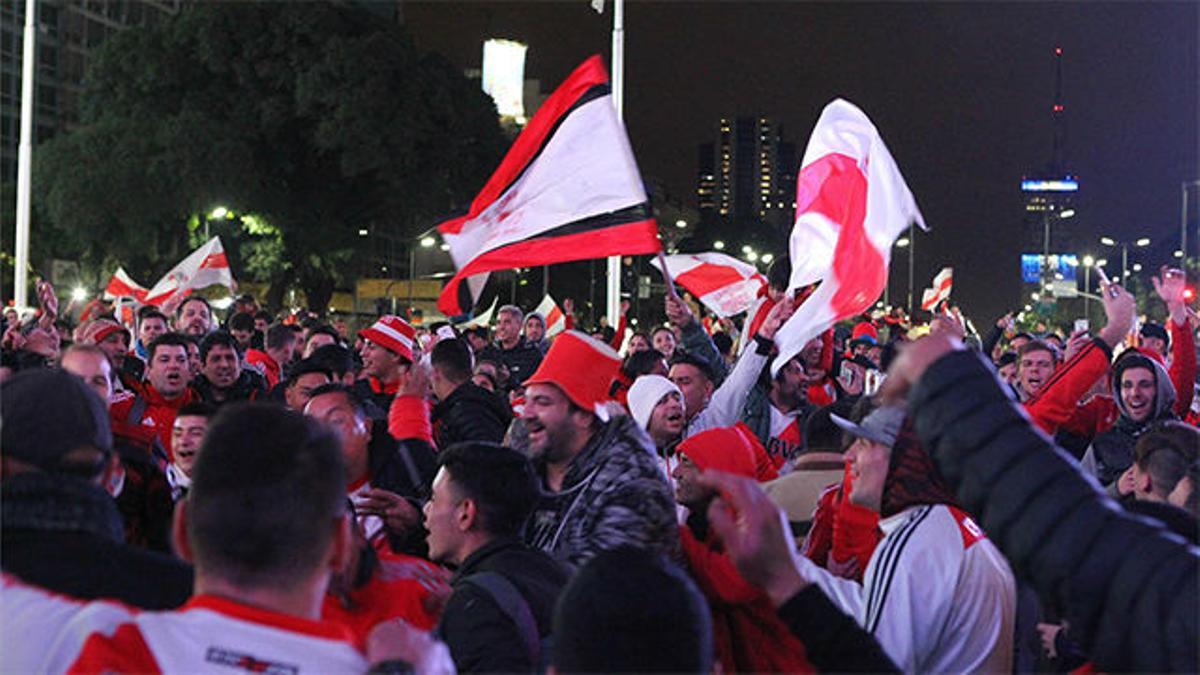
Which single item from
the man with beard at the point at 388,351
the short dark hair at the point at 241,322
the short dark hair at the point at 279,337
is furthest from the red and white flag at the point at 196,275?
the man with beard at the point at 388,351

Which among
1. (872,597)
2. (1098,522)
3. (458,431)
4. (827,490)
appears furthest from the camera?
(458,431)

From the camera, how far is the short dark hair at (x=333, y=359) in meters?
8.07

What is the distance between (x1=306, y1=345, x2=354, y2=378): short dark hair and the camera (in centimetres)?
807

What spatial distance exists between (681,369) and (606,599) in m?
5.93

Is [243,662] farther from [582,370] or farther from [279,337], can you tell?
[279,337]

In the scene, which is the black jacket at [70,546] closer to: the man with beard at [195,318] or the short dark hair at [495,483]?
the short dark hair at [495,483]

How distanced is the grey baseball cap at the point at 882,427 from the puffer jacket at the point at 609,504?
66 centimetres

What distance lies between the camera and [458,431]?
7656 millimetres

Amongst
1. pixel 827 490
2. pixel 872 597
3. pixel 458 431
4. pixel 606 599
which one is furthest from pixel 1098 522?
pixel 458 431

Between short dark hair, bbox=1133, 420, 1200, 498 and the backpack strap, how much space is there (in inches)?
98.3

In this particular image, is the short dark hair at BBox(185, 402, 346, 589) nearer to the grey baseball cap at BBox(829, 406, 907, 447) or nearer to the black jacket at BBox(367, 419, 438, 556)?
the grey baseball cap at BBox(829, 406, 907, 447)

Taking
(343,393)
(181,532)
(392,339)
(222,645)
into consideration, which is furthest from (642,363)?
(222,645)

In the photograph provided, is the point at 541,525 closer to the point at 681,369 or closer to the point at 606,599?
the point at 606,599

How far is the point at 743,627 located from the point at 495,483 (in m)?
0.80
